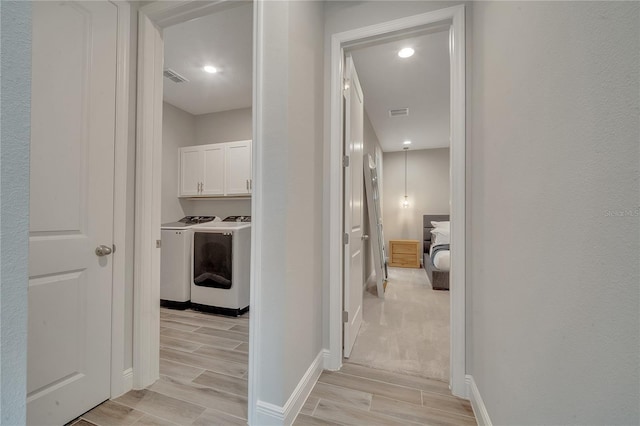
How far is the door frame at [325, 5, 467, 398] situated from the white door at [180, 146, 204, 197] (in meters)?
2.73

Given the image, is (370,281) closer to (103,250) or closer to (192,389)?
(192,389)

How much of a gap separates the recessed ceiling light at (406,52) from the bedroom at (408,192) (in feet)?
0.11

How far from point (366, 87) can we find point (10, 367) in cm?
363

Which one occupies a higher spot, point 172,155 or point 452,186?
point 172,155

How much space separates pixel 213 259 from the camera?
3.03 m

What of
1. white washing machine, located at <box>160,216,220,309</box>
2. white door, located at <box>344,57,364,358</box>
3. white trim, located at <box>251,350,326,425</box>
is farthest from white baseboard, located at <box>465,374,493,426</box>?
white washing machine, located at <box>160,216,220,309</box>

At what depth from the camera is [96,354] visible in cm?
146

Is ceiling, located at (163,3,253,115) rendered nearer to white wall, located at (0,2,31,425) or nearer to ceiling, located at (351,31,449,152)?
ceiling, located at (351,31,449,152)

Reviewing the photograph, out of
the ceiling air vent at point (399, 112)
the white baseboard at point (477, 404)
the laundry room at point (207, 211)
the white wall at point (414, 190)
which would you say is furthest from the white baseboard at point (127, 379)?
the white wall at point (414, 190)

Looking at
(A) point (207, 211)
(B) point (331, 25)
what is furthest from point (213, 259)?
(B) point (331, 25)

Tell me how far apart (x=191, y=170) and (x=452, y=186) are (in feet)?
11.8

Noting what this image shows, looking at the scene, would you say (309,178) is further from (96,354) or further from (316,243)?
(96,354)

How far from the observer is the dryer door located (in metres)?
2.95

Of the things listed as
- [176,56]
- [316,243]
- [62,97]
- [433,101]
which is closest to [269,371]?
[316,243]
